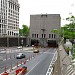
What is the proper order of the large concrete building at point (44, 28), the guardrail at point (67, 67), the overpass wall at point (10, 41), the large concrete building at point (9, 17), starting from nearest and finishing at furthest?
1. the guardrail at point (67, 67)
2. the overpass wall at point (10, 41)
3. the large concrete building at point (44, 28)
4. the large concrete building at point (9, 17)

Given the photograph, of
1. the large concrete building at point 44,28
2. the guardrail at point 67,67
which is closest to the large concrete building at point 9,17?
the large concrete building at point 44,28

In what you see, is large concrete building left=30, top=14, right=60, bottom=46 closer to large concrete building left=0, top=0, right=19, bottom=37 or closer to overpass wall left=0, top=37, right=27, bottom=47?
overpass wall left=0, top=37, right=27, bottom=47

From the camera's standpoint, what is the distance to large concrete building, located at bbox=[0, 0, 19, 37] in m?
141

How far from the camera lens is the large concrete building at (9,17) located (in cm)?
14062

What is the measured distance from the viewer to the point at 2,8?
465ft

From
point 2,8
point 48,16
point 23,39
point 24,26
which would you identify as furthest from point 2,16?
point 24,26

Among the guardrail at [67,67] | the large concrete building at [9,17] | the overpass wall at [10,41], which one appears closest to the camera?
the guardrail at [67,67]

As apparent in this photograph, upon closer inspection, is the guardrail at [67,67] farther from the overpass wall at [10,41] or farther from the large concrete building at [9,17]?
the large concrete building at [9,17]

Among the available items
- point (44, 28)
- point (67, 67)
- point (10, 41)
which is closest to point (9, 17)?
point (44, 28)

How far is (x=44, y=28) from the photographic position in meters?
130

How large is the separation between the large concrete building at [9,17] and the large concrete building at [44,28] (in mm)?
10534

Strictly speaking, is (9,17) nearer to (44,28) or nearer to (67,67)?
(44,28)

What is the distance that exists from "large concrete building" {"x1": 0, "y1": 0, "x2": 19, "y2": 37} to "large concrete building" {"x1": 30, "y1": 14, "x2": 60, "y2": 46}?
34.6 ft

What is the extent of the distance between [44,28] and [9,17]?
32954 mm
